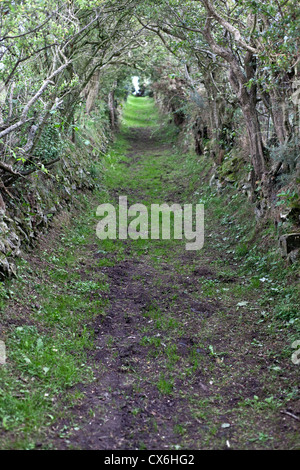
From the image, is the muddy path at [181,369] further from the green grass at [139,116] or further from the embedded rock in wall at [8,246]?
the green grass at [139,116]

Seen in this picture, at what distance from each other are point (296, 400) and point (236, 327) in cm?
188

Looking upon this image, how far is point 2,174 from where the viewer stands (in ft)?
24.2

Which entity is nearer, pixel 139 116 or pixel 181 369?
pixel 181 369

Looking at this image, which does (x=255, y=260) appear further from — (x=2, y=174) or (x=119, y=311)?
(x=2, y=174)

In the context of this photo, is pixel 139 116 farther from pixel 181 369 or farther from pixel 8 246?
pixel 181 369

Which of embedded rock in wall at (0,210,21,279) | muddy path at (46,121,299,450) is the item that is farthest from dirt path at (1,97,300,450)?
embedded rock in wall at (0,210,21,279)

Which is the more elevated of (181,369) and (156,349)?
(156,349)

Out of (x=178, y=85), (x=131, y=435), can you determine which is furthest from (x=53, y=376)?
(x=178, y=85)

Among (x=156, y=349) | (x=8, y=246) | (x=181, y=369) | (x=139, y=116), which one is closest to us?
(x=181, y=369)

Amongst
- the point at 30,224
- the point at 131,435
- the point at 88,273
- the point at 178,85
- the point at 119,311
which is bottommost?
the point at 131,435

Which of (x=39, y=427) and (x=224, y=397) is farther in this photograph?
(x=224, y=397)

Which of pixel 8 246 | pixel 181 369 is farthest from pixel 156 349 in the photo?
pixel 8 246

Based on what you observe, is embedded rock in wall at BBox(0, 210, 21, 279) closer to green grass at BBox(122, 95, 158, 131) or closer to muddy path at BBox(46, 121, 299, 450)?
muddy path at BBox(46, 121, 299, 450)

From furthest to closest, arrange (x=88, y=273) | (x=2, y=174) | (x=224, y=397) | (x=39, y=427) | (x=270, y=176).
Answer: (x=270, y=176), (x=88, y=273), (x=2, y=174), (x=224, y=397), (x=39, y=427)
